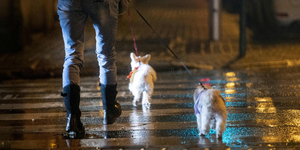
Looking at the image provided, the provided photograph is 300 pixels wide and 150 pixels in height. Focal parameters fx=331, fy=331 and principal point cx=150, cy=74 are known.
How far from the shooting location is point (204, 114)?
11.6 ft

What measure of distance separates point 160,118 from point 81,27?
169 centimetres

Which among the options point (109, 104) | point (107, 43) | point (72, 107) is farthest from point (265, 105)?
point (72, 107)

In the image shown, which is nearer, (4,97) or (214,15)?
(4,97)


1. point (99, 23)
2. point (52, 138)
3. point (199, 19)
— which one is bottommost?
point (52, 138)

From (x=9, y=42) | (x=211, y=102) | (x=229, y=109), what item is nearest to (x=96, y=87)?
(x=229, y=109)

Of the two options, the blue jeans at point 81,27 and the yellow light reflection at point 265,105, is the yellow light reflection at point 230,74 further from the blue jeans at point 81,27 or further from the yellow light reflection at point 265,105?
the blue jeans at point 81,27

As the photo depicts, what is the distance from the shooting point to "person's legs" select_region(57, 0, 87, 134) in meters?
3.66

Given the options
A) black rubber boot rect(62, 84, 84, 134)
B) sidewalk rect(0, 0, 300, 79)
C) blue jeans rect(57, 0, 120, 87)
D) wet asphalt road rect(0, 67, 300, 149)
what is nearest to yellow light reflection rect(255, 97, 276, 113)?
wet asphalt road rect(0, 67, 300, 149)

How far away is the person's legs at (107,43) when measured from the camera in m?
3.72

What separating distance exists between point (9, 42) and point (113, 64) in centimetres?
1012

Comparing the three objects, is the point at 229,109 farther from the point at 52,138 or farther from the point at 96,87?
the point at 96,87

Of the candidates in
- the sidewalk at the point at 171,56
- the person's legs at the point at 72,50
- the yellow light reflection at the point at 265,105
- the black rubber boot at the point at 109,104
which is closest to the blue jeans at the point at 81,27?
the person's legs at the point at 72,50

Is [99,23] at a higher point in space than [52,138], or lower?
higher

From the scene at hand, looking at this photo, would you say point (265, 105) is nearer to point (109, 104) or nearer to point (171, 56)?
point (109, 104)
